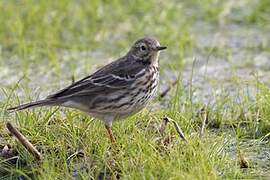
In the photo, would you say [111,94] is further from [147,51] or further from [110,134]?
[147,51]

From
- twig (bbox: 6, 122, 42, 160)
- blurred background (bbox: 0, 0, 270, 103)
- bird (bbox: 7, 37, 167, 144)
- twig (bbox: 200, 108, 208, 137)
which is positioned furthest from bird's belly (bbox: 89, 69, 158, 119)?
blurred background (bbox: 0, 0, 270, 103)

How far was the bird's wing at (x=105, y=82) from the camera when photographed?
7.35 metres

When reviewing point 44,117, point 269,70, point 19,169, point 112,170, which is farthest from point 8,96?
point 269,70

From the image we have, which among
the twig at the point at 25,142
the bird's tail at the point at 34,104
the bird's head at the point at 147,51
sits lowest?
the twig at the point at 25,142

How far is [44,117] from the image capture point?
761 cm

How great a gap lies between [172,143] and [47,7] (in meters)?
5.05

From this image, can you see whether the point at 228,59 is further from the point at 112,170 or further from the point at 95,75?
the point at 112,170

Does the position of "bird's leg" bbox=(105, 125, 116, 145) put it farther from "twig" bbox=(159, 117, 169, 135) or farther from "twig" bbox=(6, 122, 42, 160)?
"twig" bbox=(6, 122, 42, 160)

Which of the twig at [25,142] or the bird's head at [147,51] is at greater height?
the bird's head at [147,51]

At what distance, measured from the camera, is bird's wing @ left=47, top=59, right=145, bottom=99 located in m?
7.35

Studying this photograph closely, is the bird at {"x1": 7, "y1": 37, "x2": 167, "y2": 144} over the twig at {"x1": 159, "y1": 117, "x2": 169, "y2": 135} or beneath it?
over

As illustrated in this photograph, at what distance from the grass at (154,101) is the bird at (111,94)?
7.2 inches

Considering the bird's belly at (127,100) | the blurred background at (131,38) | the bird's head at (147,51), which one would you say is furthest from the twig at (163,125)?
the blurred background at (131,38)

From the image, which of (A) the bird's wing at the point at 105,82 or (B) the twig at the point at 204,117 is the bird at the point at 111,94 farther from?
(B) the twig at the point at 204,117
